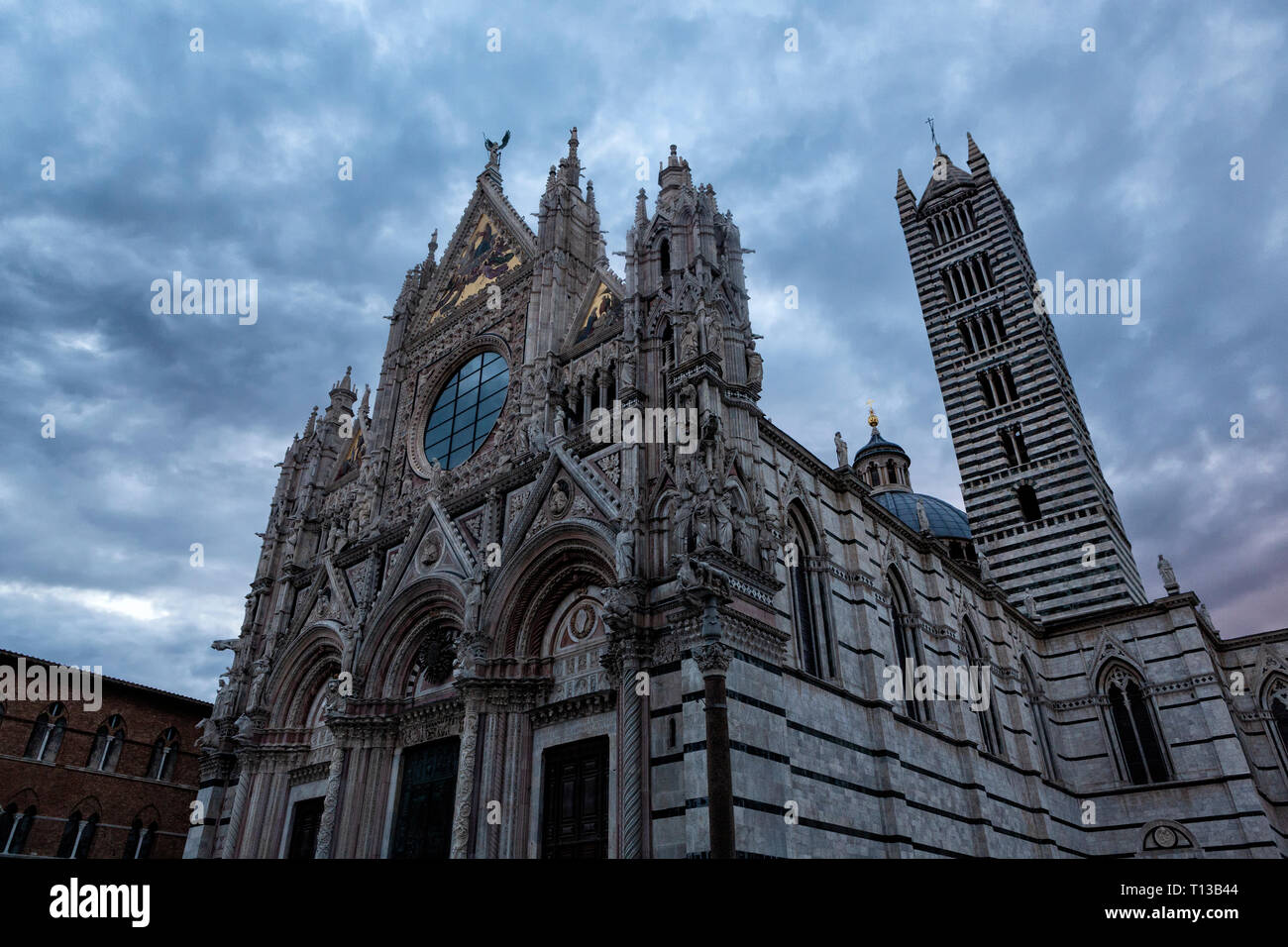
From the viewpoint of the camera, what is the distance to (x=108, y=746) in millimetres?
22844

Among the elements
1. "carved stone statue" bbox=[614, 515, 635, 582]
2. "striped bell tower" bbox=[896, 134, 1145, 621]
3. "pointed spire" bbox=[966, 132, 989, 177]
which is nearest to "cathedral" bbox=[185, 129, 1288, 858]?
"carved stone statue" bbox=[614, 515, 635, 582]

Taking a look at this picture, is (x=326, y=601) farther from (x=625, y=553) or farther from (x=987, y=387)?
(x=987, y=387)

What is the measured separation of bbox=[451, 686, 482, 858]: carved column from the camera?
14.5 m

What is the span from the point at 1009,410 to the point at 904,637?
19.2m

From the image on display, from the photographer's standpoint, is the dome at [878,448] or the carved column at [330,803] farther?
the dome at [878,448]

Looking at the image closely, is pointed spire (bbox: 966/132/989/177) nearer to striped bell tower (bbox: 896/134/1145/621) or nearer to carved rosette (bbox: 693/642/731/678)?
striped bell tower (bbox: 896/134/1145/621)

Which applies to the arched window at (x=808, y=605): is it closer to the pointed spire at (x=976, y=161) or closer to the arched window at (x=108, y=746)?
the arched window at (x=108, y=746)

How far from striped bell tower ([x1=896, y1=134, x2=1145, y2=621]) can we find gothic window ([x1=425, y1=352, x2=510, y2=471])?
21641 millimetres

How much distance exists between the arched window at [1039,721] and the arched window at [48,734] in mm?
27793

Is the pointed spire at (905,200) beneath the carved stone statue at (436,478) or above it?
above

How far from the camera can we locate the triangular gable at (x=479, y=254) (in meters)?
24.2

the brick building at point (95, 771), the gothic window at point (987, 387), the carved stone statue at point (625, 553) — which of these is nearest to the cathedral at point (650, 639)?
the carved stone statue at point (625, 553)

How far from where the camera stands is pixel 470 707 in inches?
616
